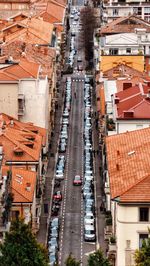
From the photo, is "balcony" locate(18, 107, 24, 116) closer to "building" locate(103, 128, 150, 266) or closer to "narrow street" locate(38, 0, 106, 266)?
"narrow street" locate(38, 0, 106, 266)

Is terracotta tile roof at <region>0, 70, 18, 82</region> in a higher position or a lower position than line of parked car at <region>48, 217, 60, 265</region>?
higher

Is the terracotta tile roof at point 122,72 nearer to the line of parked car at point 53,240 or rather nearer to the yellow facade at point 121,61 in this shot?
the yellow facade at point 121,61

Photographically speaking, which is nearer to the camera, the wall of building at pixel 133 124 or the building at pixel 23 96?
the wall of building at pixel 133 124

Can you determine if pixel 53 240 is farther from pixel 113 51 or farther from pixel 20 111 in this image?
pixel 113 51

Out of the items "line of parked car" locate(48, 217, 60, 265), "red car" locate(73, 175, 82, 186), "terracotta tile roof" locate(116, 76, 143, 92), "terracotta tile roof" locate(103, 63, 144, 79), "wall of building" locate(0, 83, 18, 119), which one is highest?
"terracotta tile roof" locate(103, 63, 144, 79)

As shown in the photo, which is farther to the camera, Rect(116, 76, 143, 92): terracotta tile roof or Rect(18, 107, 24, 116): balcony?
Rect(18, 107, 24, 116): balcony

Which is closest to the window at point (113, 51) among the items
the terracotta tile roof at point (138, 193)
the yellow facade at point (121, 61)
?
the yellow facade at point (121, 61)

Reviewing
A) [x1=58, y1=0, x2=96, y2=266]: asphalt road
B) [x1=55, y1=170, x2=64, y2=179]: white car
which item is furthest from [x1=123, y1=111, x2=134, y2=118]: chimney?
[x1=55, y1=170, x2=64, y2=179]: white car
